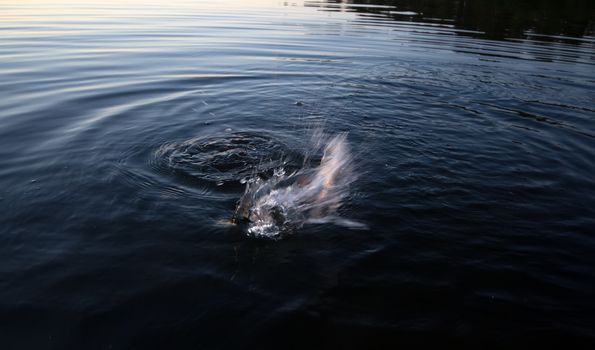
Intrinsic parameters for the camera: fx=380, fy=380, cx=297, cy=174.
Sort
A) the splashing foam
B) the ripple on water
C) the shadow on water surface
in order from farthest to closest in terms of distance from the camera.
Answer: the shadow on water surface → the ripple on water → the splashing foam

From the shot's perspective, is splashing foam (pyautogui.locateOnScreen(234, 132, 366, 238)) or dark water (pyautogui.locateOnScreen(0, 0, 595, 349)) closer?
dark water (pyautogui.locateOnScreen(0, 0, 595, 349))

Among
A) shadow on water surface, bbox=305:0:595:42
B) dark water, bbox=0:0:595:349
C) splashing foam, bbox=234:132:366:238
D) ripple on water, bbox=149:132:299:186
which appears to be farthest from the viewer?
shadow on water surface, bbox=305:0:595:42

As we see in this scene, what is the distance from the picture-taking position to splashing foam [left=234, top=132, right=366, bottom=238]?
5797 millimetres

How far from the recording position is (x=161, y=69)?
15.4 metres

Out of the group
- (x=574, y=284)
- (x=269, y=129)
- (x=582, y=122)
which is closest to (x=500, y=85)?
(x=582, y=122)

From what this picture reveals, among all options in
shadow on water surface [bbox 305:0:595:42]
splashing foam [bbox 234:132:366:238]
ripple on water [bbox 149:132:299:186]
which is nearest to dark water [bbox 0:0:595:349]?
ripple on water [bbox 149:132:299:186]

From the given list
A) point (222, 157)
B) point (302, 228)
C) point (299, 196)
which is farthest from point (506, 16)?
point (302, 228)

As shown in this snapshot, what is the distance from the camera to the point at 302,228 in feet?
18.7

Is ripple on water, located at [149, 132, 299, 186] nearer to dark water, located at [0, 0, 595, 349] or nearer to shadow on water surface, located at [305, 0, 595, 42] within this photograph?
dark water, located at [0, 0, 595, 349]

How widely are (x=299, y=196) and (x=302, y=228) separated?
42.1 inches

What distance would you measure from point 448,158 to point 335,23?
26373 millimetres

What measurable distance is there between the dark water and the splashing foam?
9.7 inches

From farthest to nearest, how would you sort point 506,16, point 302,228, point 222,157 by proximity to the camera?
point 506,16, point 222,157, point 302,228

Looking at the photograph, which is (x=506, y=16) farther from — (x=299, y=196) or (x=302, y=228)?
(x=302, y=228)
